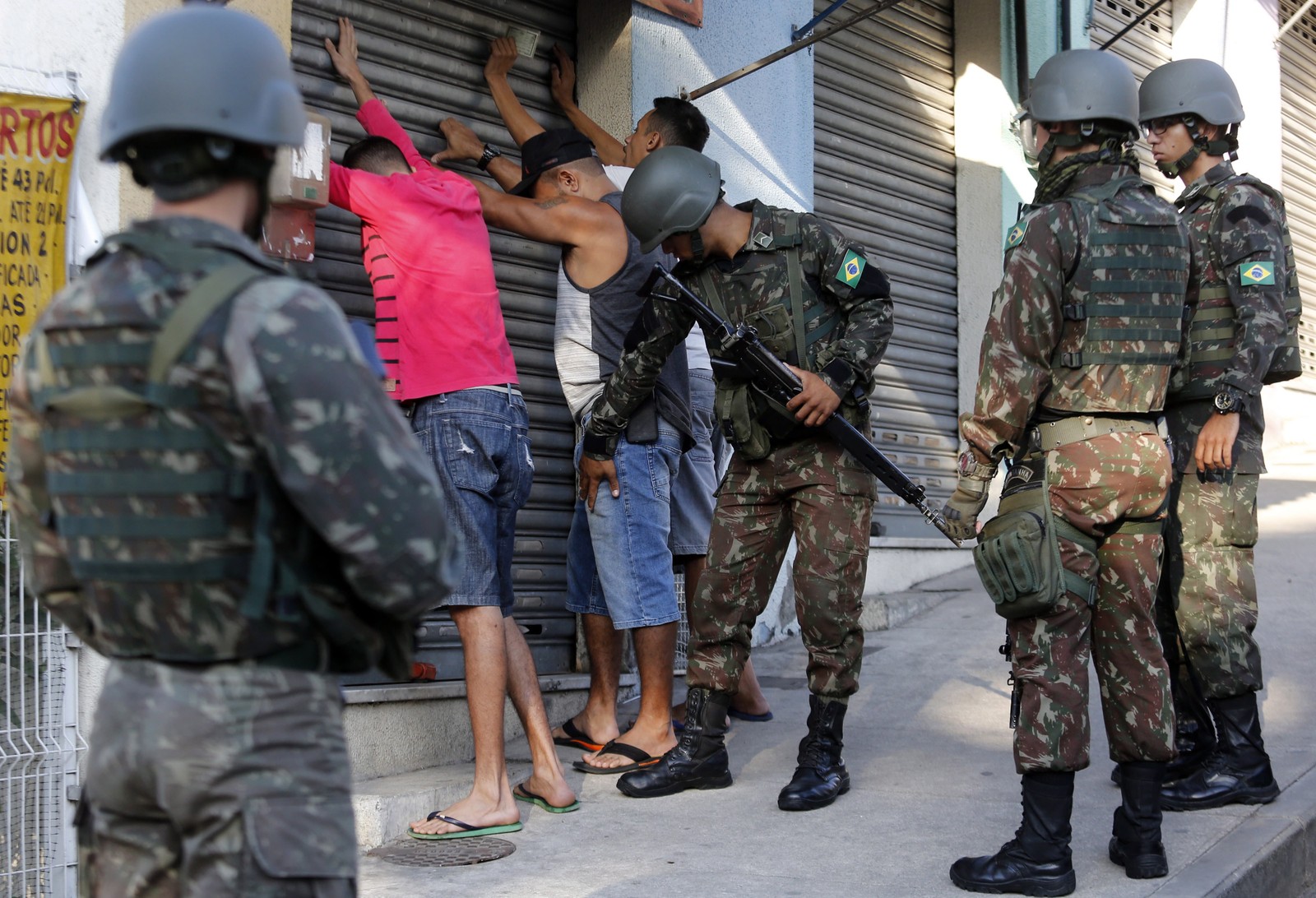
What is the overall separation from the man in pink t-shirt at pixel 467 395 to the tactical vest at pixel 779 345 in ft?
2.12

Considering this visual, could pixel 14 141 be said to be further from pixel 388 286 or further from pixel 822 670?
pixel 822 670

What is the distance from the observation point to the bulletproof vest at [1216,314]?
13.8ft

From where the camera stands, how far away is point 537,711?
4.05m

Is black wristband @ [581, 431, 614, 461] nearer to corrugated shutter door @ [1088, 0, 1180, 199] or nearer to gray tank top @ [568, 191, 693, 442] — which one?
gray tank top @ [568, 191, 693, 442]

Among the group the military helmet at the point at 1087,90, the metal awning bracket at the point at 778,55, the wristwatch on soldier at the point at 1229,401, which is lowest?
the wristwatch on soldier at the point at 1229,401

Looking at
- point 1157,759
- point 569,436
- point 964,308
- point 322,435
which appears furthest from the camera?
point 964,308

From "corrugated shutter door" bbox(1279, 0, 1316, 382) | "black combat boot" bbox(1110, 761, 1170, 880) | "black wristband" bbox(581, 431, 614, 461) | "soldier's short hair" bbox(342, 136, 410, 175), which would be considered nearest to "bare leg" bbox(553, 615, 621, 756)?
"black wristband" bbox(581, 431, 614, 461)

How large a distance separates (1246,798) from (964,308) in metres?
4.70

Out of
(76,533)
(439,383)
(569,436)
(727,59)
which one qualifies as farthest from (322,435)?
(727,59)

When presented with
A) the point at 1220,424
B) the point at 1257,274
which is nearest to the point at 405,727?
the point at 1220,424

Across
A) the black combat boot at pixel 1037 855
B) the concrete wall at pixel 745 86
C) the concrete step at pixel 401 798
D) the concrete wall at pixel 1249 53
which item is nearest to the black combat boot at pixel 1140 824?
the black combat boot at pixel 1037 855

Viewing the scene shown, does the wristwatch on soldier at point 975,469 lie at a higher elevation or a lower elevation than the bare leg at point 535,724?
higher

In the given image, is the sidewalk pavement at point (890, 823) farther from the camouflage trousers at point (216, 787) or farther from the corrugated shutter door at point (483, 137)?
the camouflage trousers at point (216, 787)

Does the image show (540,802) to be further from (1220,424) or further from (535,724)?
(1220,424)
